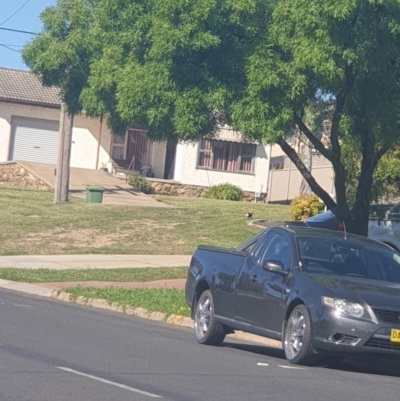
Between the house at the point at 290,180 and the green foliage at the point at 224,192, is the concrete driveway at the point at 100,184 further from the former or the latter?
the house at the point at 290,180

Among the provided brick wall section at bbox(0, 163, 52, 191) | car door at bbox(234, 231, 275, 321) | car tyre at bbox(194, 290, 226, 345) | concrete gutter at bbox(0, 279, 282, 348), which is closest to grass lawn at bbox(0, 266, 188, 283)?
concrete gutter at bbox(0, 279, 282, 348)

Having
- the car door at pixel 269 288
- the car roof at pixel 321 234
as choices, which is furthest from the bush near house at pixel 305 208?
the car door at pixel 269 288

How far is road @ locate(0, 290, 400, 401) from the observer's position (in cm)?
913

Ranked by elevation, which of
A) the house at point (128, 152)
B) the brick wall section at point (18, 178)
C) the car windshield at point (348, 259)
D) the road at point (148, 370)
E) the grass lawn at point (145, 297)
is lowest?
Result: the grass lawn at point (145, 297)

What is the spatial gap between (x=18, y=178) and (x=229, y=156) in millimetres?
9585

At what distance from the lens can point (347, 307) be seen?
11.1m

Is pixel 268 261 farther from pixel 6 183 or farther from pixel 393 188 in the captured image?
pixel 6 183

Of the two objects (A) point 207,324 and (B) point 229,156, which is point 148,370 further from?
(B) point 229,156

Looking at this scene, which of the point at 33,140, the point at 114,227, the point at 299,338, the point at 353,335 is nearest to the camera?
the point at 353,335

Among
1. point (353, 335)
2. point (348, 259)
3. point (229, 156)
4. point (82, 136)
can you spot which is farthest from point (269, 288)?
point (82, 136)

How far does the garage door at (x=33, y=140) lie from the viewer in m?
46.3

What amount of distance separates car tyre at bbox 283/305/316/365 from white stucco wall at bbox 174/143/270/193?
109 feet

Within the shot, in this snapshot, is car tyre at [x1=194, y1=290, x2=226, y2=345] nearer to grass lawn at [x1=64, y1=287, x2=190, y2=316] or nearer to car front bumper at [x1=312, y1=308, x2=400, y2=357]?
car front bumper at [x1=312, y1=308, x2=400, y2=357]

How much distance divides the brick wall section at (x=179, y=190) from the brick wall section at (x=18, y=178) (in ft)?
16.8
